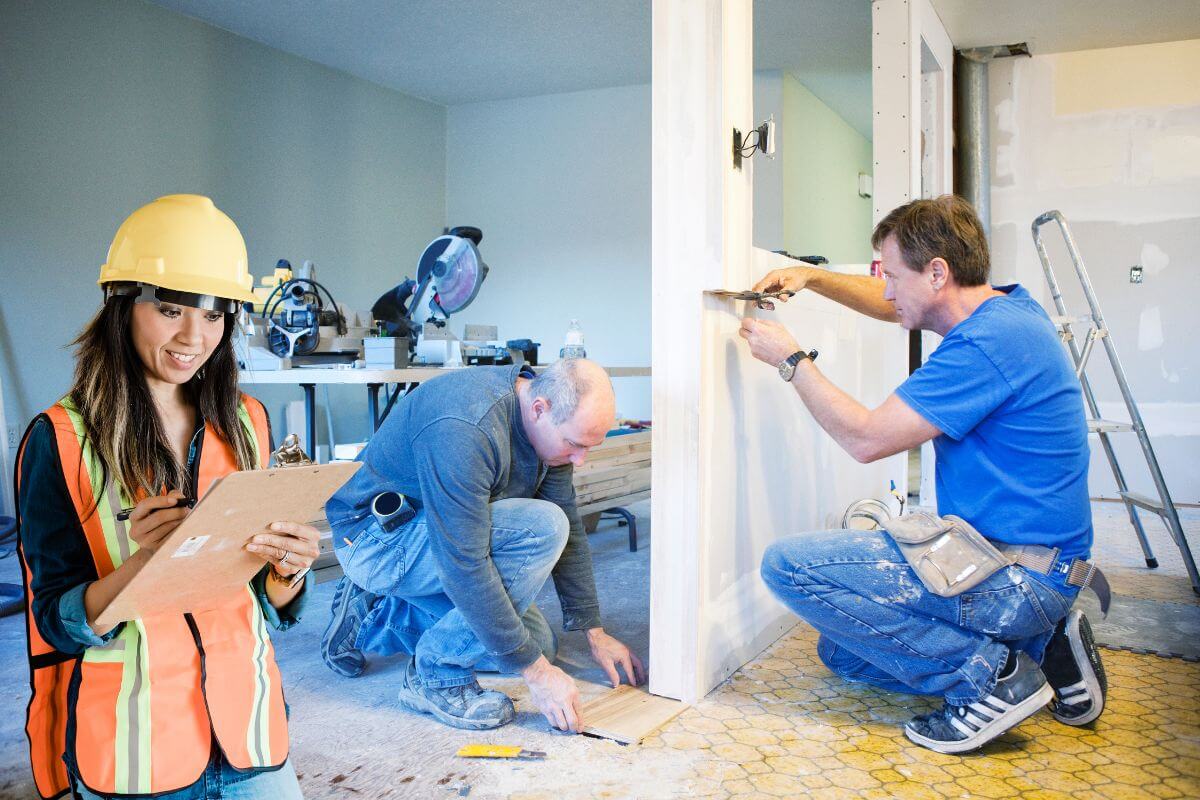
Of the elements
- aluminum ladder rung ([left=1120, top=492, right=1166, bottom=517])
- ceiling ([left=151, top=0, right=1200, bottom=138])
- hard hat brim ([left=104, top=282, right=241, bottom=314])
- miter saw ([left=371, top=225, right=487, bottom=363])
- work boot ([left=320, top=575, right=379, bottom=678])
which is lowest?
work boot ([left=320, top=575, right=379, bottom=678])

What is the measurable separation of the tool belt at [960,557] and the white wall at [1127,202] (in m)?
3.55

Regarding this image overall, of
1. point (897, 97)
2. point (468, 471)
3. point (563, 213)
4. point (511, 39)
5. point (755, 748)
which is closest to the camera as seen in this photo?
point (468, 471)

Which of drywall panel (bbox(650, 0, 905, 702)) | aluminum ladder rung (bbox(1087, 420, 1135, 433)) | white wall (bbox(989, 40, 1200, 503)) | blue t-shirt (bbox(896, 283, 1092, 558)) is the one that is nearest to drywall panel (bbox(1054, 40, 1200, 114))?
white wall (bbox(989, 40, 1200, 503))

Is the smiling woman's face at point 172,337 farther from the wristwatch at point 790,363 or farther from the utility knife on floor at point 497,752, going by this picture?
the wristwatch at point 790,363

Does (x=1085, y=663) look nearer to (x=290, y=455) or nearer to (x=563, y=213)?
(x=290, y=455)

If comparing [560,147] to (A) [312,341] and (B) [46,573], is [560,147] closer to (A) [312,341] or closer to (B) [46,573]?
(A) [312,341]

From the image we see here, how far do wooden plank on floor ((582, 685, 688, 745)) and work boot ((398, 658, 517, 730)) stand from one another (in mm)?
181

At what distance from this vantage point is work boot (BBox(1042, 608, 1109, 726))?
1879 mm

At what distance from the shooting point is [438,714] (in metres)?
1.92

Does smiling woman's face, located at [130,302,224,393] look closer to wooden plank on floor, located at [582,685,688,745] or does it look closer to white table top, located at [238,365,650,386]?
wooden plank on floor, located at [582,685,688,745]

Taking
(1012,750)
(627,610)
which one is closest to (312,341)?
(627,610)

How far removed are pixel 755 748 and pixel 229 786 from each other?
3.35 ft

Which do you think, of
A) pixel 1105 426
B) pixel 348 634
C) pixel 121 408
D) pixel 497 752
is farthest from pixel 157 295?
pixel 1105 426

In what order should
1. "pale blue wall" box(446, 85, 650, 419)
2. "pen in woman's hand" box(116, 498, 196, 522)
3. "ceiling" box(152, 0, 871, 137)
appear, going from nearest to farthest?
"pen in woman's hand" box(116, 498, 196, 522), "ceiling" box(152, 0, 871, 137), "pale blue wall" box(446, 85, 650, 419)
